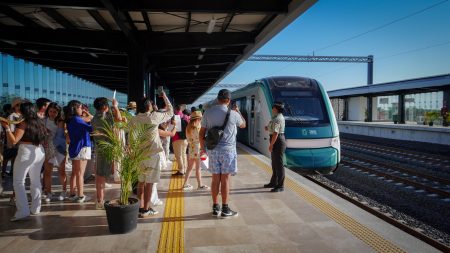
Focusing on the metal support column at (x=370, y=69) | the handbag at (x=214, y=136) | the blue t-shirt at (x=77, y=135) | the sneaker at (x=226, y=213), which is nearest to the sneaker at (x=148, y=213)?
the sneaker at (x=226, y=213)

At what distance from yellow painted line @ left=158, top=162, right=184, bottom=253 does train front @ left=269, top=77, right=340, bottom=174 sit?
390 cm

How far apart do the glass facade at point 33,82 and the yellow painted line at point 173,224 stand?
11953mm

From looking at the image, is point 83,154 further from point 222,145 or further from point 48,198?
point 222,145

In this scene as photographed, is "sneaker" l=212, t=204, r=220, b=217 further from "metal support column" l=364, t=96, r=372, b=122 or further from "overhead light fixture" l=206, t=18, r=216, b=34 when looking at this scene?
"metal support column" l=364, t=96, r=372, b=122

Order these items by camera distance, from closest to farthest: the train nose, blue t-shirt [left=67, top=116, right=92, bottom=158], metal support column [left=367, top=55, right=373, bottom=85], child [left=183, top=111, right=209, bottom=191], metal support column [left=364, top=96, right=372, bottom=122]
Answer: blue t-shirt [left=67, top=116, right=92, bottom=158], child [left=183, top=111, right=209, bottom=191], the train nose, metal support column [left=364, top=96, right=372, bottom=122], metal support column [left=367, top=55, right=373, bottom=85]

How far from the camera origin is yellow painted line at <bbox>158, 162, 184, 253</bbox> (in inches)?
160

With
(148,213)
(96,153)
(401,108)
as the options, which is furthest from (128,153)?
(401,108)

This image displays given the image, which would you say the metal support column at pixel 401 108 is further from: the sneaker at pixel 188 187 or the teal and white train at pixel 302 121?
the sneaker at pixel 188 187

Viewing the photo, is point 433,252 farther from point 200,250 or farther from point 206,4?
point 206,4

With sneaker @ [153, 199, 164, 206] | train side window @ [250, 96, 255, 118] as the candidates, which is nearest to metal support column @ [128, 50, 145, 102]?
train side window @ [250, 96, 255, 118]

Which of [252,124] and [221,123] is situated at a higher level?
[221,123]

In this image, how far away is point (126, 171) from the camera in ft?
14.9

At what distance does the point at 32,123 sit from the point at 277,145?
4130 mm

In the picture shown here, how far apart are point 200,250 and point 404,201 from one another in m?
6.23
